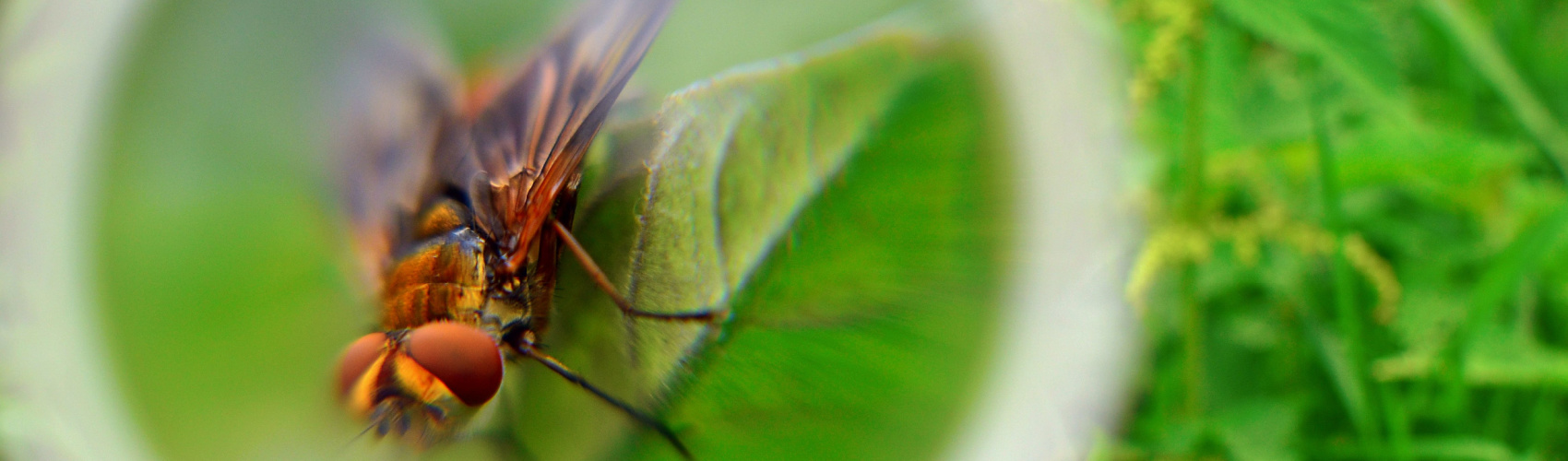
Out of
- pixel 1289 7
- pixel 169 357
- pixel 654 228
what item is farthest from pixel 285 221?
pixel 1289 7

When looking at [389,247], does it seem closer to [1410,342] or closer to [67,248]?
[67,248]

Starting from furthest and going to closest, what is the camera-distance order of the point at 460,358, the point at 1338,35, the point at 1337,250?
1. the point at 1337,250
2. the point at 1338,35
3. the point at 460,358

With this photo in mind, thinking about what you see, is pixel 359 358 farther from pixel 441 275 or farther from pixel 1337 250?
pixel 1337 250

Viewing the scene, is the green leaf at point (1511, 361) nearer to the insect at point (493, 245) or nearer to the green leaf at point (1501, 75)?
the green leaf at point (1501, 75)

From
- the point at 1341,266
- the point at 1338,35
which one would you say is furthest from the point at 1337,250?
the point at 1338,35

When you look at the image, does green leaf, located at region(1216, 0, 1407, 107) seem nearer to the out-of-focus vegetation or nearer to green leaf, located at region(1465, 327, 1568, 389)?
the out-of-focus vegetation

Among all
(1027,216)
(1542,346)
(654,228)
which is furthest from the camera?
(1542,346)

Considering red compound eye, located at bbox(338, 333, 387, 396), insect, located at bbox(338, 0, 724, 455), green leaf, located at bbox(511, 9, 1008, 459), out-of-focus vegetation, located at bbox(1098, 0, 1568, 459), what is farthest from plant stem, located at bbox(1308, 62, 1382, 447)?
red compound eye, located at bbox(338, 333, 387, 396)
